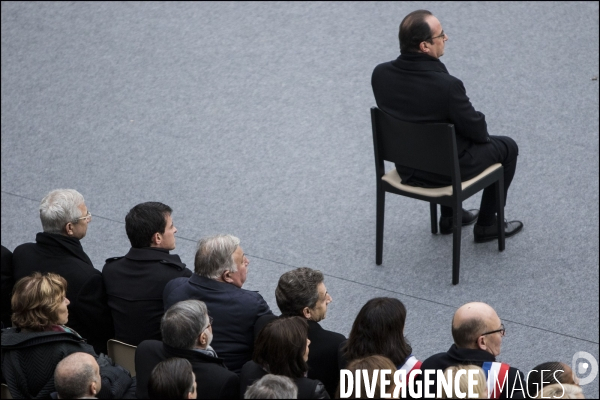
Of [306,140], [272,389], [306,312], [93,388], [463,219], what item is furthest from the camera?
[306,140]

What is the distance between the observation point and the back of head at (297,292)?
3182 millimetres

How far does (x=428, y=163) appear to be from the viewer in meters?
4.18

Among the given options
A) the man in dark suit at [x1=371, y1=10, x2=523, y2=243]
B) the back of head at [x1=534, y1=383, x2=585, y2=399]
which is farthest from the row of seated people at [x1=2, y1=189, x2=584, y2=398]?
the man in dark suit at [x1=371, y1=10, x2=523, y2=243]

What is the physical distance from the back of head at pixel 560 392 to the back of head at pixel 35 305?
5.56 ft

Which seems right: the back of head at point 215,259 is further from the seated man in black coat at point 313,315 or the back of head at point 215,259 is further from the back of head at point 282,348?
the back of head at point 282,348

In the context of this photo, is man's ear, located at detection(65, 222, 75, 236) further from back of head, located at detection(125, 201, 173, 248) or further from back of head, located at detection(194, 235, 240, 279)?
back of head, located at detection(194, 235, 240, 279)

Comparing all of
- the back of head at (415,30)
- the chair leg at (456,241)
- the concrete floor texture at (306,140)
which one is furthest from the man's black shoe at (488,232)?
the back of head at (415,30)

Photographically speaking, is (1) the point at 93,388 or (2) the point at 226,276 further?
(2) the point at 226,276

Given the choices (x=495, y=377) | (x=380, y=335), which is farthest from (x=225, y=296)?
(x=495, y=377)

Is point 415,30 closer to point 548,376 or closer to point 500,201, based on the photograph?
point 500,201

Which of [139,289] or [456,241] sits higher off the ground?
[456,241]

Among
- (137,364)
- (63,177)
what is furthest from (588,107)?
(137,364)

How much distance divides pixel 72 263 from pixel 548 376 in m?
1.91

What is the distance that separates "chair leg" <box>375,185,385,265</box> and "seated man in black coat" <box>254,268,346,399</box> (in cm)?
128
